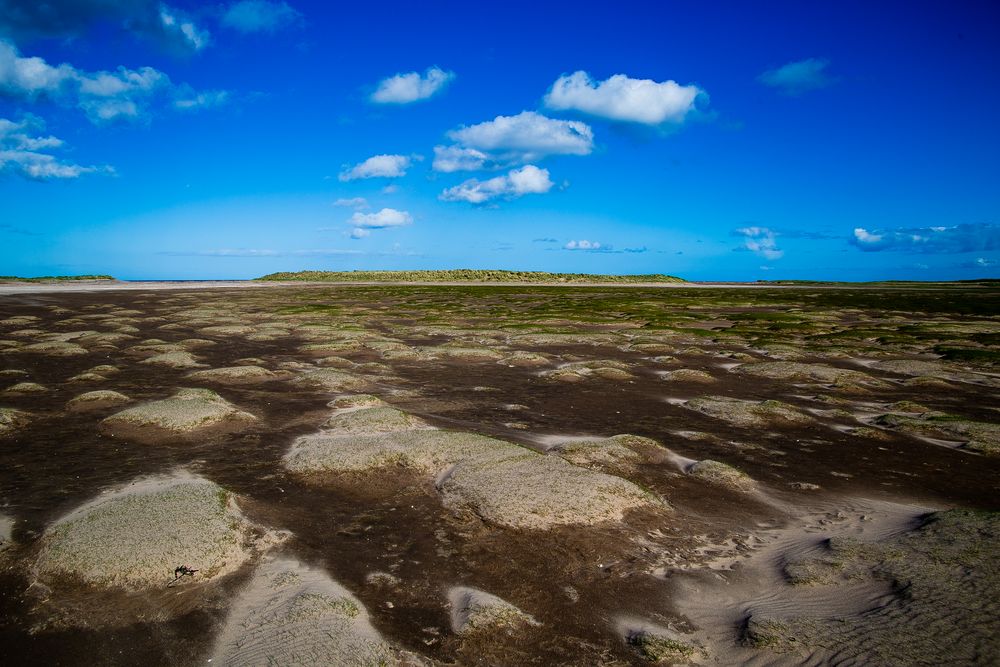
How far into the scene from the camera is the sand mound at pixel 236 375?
75.0 feet

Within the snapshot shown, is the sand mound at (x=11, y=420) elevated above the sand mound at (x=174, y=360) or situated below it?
below

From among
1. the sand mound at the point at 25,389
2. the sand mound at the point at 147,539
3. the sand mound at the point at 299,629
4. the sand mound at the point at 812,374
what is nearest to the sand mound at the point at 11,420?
the sand mound at the point at 25,389

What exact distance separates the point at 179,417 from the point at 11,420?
490cm

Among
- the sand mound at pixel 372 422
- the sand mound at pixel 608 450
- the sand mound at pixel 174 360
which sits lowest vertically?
the sand mound at pixel 608 450

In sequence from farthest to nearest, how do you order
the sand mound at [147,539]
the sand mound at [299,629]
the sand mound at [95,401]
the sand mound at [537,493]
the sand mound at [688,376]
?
the sand mound at [688,376] < the sand mound at [95,401] < the sand mound at [537,493] < the sand mound at [147,539] < the sand mound at [299,629]

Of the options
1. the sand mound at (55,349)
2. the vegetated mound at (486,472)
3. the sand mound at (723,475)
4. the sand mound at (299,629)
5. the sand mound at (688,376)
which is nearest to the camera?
the sand mound at (299,629)

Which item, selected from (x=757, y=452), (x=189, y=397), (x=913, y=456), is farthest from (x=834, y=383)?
(x=189, y=397)

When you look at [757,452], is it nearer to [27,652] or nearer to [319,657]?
[319,657]

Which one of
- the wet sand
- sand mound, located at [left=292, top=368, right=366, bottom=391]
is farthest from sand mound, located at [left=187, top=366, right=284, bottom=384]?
sand mound, located at [left=292, top=368, right=366, bottom=391]

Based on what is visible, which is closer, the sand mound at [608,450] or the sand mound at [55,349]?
the sand mound at [608,450]

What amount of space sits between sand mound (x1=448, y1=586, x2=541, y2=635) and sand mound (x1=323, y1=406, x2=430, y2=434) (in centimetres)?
818

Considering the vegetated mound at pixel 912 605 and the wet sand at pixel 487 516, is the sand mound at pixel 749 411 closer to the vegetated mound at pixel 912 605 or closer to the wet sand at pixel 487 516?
the wet sand at pixel 487 516

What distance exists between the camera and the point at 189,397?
17969 mm

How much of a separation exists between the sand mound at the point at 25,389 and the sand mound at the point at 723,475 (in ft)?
76.5
